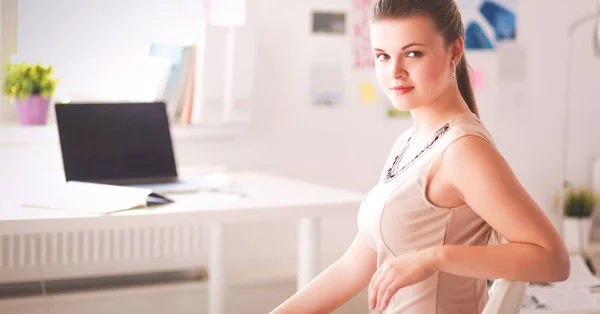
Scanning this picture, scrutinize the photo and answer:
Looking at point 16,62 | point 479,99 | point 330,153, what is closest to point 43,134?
point 16,62

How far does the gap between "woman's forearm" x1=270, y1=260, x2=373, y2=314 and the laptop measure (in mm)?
792

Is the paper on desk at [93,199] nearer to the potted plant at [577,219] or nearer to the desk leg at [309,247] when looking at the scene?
the desk leg at [309,247]

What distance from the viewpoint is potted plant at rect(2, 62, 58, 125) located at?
7.87 feet

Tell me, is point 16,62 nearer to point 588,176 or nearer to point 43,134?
point 43,134

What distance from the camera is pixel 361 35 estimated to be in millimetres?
2854

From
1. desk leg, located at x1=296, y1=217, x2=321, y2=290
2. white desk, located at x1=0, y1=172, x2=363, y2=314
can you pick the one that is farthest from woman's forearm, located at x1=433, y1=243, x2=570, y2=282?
desk leg, located at x1=296, y1=217, x2=321, y2=290

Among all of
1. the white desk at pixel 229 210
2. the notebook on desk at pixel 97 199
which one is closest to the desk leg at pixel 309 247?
the white desk at pixel 229 210

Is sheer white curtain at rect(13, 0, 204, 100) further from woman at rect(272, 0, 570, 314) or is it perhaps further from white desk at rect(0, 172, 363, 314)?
woman at rect(272, 0, 570, 314)

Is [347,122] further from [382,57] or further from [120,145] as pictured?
[382,57]

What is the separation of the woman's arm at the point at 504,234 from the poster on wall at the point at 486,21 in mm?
2196

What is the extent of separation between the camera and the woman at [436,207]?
3.11 feet

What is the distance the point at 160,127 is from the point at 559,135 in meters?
1.86

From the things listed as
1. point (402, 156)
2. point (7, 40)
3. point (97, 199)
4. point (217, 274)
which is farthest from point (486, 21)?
point (402, 156)

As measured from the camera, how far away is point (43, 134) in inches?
95.3
